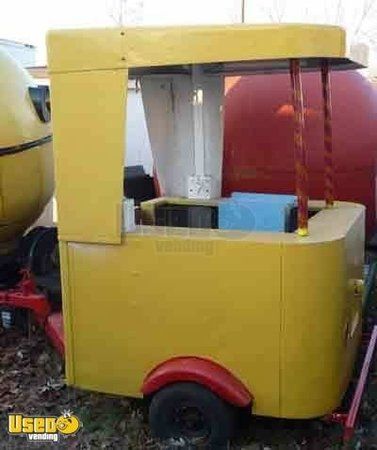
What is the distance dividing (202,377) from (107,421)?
875 millimetres

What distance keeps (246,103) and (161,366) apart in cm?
295

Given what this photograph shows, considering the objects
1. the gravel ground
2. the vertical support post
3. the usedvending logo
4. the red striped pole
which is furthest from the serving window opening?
the usedvending logo

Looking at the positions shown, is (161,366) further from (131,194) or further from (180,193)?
(131,194)

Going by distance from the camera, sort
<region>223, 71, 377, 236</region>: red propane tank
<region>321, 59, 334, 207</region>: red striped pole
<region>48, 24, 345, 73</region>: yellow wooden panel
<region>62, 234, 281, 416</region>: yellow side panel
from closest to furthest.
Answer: <region>48, 24, 345, 73</region>: yellow wooden panel < <region>62, 234, 281, 416</region>: yellow side panel < <region>321, 59, 334, 207</region>: red striped pole < <region>223, 71, 377, 236</region>: red propane tank

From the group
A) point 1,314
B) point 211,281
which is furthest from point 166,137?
point 1,314

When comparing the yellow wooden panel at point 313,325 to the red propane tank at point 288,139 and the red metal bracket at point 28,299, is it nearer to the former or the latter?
the red metal bracket at point 28,299

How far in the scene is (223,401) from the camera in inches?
124

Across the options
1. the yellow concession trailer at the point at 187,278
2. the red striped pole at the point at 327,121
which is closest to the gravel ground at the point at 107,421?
the yellow concession trailer at the point at 187,278

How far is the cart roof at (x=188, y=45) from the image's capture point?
2775mm

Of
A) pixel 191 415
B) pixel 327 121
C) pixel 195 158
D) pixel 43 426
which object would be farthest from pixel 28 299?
pixel 327 121

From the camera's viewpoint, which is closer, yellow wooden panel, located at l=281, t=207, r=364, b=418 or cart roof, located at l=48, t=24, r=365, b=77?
cart roof, located at l=48, t=24, r=365, b=77

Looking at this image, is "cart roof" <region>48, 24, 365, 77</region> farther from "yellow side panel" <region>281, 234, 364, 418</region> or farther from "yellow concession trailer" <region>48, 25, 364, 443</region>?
"yellow side panel" <region>281, 234, 364, 418</region>

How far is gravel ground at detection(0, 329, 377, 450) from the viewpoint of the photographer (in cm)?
340

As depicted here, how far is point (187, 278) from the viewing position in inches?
123
